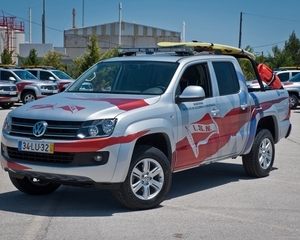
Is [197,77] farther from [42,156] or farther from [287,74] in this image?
[287,74]

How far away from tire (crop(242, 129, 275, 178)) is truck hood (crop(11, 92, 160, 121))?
251 cm

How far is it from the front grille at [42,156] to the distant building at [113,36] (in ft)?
221

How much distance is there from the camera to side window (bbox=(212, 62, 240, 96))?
9413 mm

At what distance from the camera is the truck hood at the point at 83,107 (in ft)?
24.6

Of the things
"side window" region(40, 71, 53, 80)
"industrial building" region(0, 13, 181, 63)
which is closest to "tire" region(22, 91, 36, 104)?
"side window" region(40, 71, 53, 80)

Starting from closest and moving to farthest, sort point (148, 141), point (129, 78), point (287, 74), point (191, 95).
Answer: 1. point (148, 141)
2. point (191, 95)
3. point (129, 78)
4. point (287, 74)

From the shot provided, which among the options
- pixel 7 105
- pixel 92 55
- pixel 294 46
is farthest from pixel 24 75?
pixel 294 46

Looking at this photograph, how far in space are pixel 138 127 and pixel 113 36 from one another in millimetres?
69413

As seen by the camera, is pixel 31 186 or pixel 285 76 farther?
pixel 285 76

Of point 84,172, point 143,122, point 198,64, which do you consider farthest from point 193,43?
point 84,172

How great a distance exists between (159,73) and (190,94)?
650 mm

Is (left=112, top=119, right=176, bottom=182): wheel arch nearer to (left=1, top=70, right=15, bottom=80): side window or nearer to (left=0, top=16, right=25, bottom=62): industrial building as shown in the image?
(left=1, top=70, right=15, bottom=80): side window

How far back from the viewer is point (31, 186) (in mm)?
8609

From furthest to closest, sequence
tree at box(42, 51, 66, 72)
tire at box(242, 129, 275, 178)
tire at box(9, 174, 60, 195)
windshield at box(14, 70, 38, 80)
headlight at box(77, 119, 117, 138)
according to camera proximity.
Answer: tree at box(42, 51, 66, 72)
windshield at box(14, 70, 38, 80)
tire at box(242, 129, 275, 178)
tire at box(9, 174, 60, 195)
headlight at box(77, 119, 117, 138)
